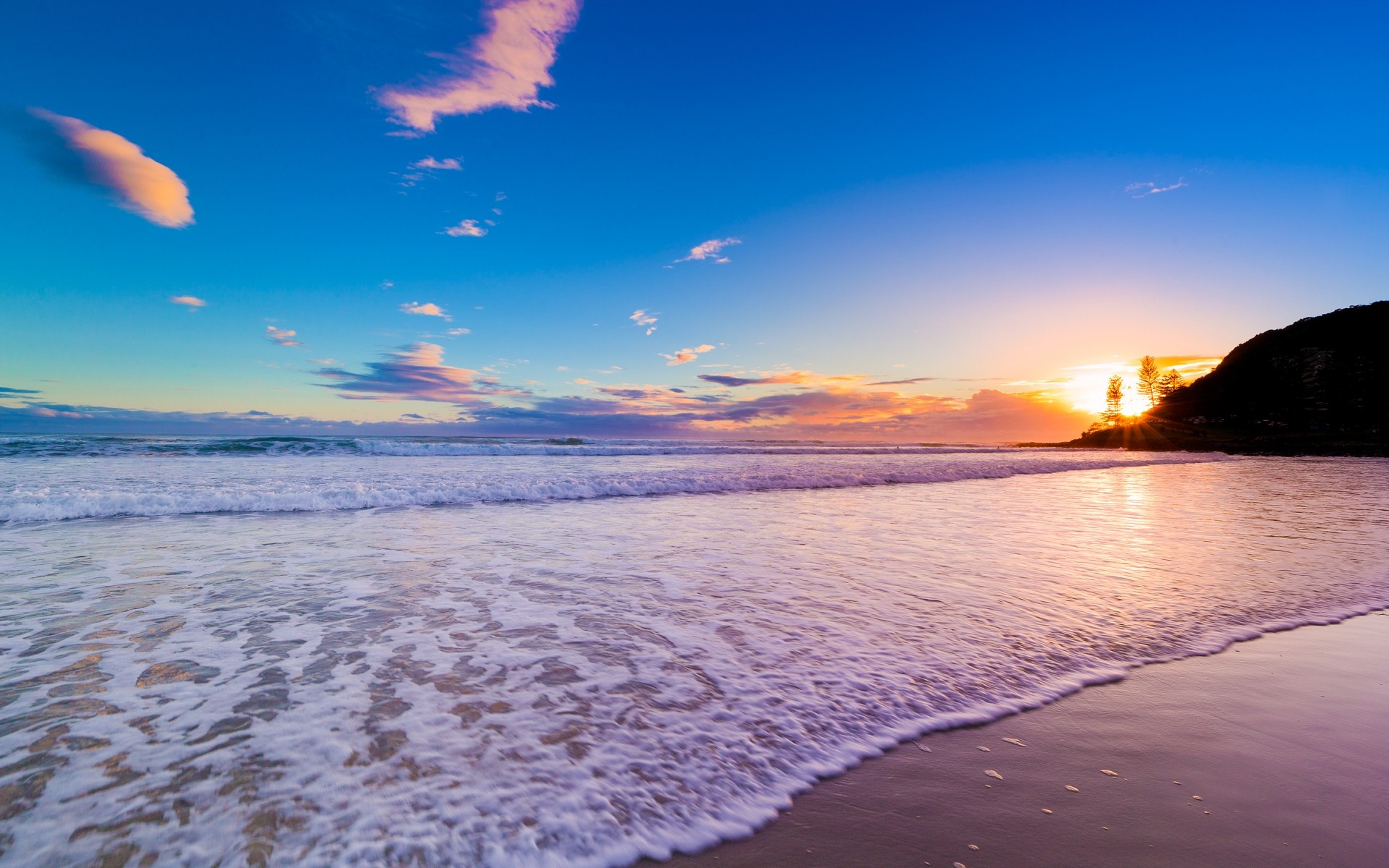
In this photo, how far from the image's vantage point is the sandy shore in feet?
7.02

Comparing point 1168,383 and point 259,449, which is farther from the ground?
point 1168,383

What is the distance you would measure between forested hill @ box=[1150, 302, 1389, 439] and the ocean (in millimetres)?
56480

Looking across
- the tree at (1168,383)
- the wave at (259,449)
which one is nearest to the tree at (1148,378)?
the tree at (1168,383)

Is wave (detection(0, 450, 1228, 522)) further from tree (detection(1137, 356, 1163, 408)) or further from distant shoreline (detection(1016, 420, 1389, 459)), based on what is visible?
tree (detection(1137, 356, 1163, 408))

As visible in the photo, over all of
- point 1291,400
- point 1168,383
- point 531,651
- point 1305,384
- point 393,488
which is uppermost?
point 1168,383

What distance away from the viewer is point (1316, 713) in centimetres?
322

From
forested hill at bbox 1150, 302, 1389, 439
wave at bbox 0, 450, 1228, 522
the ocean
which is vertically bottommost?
the ocean

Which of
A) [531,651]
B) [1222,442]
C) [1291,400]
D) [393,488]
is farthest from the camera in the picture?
[1291,400]

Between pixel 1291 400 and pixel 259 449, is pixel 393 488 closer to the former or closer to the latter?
pixel 259 449

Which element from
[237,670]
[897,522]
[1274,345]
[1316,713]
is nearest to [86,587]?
[237,670]

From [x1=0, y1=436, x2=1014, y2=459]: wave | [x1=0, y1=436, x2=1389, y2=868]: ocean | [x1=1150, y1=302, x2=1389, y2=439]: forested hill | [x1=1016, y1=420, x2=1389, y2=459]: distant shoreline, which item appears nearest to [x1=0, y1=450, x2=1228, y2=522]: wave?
[x1=0, y1=436, x2=1389, y2=868]: ocean

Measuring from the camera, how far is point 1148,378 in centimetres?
7550

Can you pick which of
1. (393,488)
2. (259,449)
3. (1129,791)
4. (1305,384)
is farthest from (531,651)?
(1305,384)

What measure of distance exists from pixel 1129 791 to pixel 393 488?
49.5 feet
